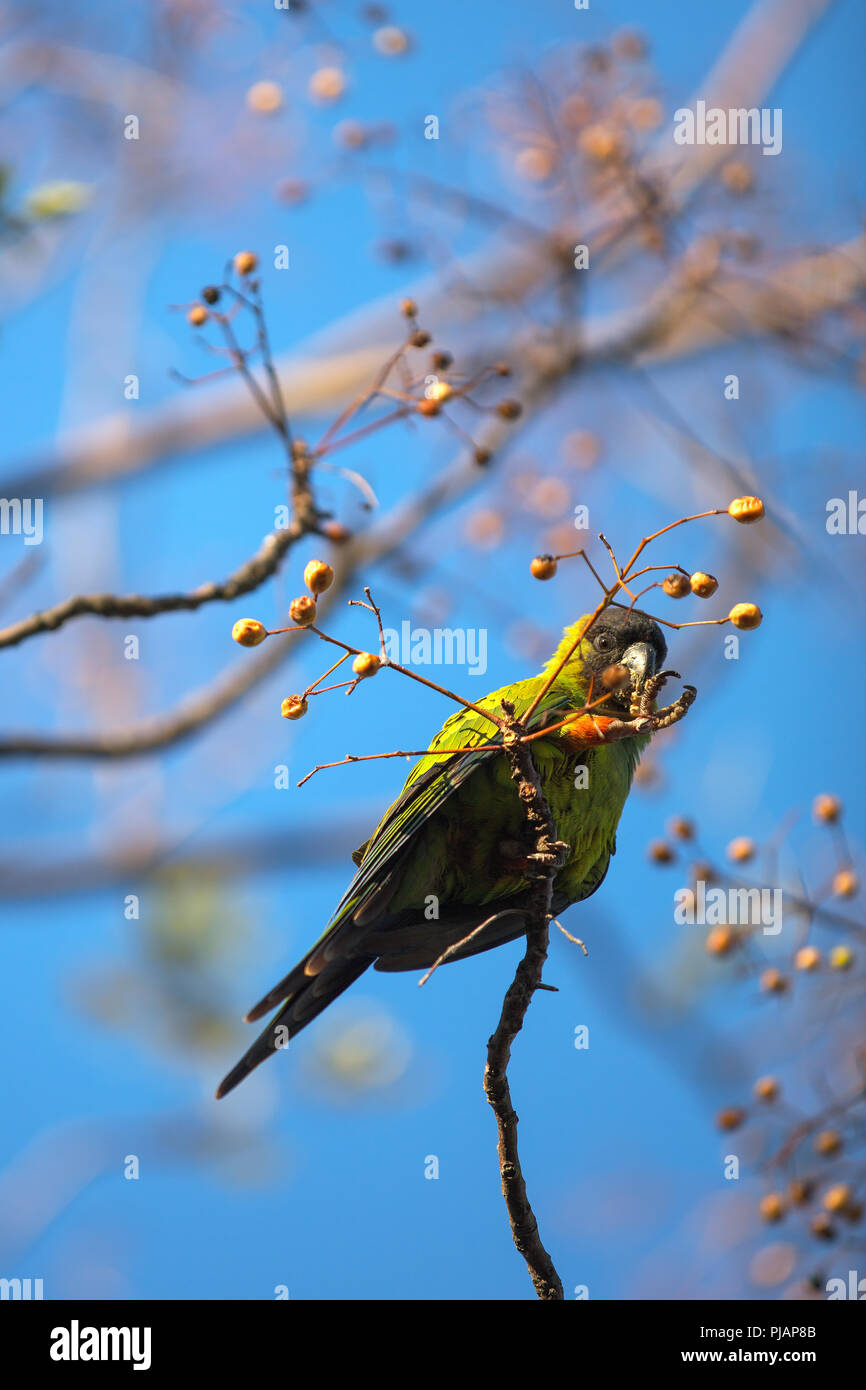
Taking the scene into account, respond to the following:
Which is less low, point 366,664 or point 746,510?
point 746,510

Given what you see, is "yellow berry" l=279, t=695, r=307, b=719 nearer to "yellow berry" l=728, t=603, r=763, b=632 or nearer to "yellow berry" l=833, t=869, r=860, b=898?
"yellow berry" l=728, t=603, r=763, b=632

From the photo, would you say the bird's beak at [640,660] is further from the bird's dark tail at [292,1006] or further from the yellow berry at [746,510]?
the bird's dark tail at [292,1006]

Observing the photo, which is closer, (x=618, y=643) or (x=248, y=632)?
(x=248, y=632)

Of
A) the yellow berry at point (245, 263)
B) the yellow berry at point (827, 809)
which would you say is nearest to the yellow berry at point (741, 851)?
the yellow berry at point (827, 809)

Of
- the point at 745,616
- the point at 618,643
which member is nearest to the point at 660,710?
the point at 745,616

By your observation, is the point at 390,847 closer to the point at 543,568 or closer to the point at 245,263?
the point at 543,568

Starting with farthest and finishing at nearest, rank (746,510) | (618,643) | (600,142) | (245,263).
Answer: (600,142) → (618,643) → (245,263) → (746,510)
